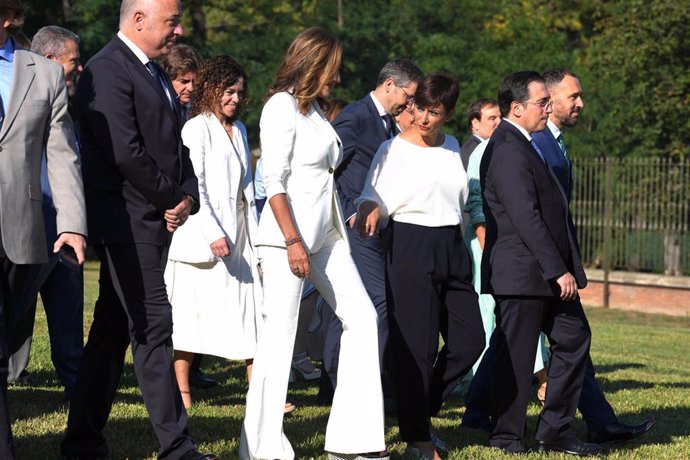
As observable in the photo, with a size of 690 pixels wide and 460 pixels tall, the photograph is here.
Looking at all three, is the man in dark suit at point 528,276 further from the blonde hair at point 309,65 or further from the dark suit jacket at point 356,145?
the blonde hair at point 309,65

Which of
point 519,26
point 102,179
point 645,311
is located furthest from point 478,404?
point 519,26

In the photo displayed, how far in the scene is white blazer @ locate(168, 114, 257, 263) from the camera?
7.60 metres

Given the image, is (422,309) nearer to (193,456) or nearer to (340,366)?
(340,366)

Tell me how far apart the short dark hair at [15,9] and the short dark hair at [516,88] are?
279cm

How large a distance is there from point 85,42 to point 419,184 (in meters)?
23.5

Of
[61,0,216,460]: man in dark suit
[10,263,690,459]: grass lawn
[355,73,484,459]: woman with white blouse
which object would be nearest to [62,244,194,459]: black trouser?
[61,0,216,460]: man in dark suit

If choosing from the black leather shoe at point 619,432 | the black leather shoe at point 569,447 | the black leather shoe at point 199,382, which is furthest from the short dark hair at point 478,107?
the black leather shoe at point 569,447

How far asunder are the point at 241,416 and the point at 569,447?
6.30ft

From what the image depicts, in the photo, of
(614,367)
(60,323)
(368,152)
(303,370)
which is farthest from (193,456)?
(614,367)

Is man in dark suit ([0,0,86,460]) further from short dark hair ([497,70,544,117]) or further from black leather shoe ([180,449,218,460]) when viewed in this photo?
short dark hair ([497,70,544,117])

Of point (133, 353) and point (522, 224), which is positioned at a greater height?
point (522, 224)

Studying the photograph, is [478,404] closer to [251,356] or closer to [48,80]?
[251,356]

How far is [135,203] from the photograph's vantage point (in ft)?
18.3

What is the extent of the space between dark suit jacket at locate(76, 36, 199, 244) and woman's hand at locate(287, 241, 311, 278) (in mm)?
562
